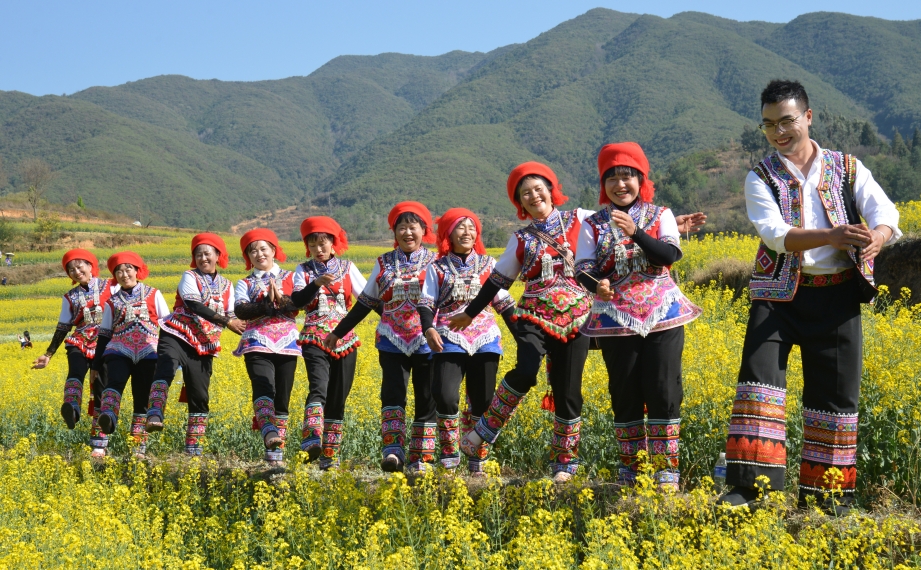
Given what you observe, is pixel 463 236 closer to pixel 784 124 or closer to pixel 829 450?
pixel 784 124

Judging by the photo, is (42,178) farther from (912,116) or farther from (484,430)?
(912,116)

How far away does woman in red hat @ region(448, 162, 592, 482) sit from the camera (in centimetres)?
490

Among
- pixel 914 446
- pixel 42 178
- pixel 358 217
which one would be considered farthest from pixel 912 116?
pixel 914 446

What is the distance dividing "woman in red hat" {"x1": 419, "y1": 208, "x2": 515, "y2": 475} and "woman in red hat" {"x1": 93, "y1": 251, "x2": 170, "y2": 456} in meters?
3.14

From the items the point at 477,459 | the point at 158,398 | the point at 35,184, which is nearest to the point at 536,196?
the point at 477,459

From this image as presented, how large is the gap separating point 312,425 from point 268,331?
86 cm

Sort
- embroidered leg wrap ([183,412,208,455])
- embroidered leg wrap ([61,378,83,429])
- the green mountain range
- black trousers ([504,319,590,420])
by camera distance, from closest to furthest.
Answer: black trousers ([504,319,590,420]) < embroidered leg wrap ([183,412,208,455]) < embroidered leg wrap ([61,378,83,429]) < the green mountain range

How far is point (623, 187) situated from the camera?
4.52 m

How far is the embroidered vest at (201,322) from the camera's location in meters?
6.91

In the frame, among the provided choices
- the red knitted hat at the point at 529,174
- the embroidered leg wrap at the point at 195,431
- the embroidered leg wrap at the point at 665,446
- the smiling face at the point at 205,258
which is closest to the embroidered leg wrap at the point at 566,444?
the embroidered leg wrap at the point at 665,446

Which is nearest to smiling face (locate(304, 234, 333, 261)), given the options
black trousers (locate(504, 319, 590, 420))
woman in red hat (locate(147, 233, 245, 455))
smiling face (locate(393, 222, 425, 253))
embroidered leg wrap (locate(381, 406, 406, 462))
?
smiling face (locate(393, 222, 425, 253))

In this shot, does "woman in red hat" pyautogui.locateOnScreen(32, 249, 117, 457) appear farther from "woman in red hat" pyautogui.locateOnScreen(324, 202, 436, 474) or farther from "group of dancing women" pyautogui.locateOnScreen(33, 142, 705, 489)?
"woman in red hat" pyautogui.locateOnScreen(324, 202, 436, 474)

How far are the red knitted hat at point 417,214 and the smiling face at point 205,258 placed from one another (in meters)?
2.04

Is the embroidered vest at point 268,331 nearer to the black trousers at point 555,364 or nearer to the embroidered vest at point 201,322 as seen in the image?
the embroidered vest at point 201,322
